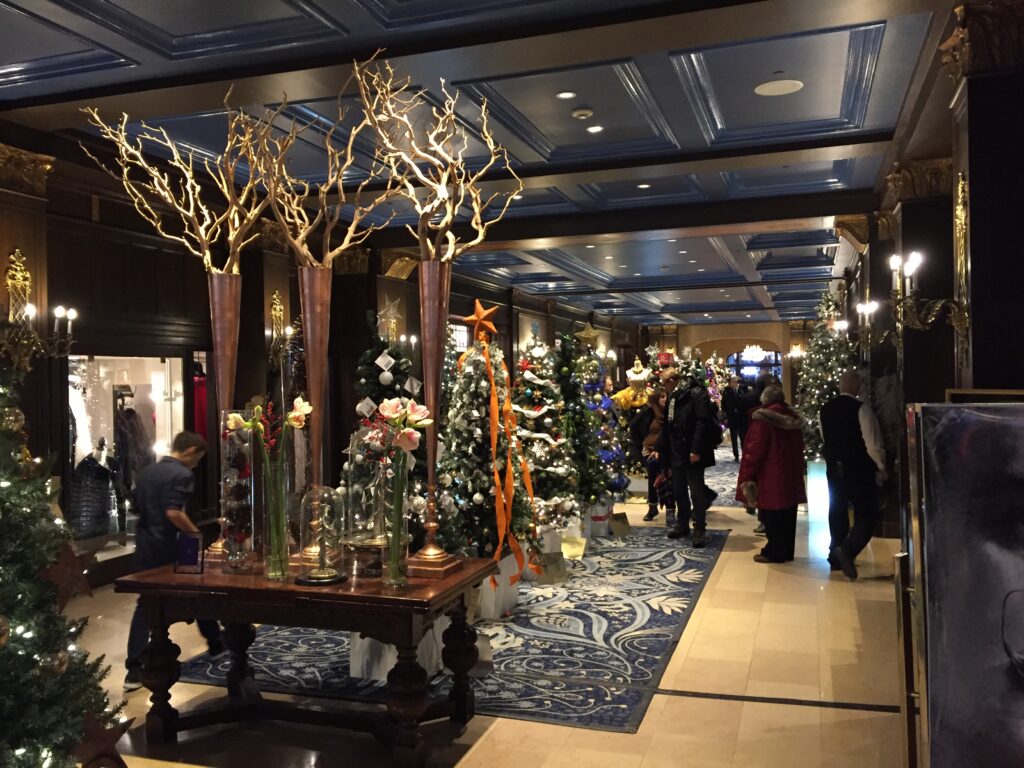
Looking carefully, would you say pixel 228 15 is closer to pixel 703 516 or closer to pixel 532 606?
pixel 532 606

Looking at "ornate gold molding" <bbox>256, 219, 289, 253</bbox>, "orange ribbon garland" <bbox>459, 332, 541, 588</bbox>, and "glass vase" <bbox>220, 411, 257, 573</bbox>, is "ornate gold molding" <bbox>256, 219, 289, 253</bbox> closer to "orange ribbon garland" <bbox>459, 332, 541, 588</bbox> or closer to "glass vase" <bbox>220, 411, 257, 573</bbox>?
"orange ribbon garland" <bbox>459, 332, 541, 588</bbox>

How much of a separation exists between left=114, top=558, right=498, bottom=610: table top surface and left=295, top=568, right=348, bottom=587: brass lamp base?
3cm

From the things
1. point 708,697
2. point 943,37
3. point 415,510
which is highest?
point 943,37

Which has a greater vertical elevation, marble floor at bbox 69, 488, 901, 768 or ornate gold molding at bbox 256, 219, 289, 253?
ornate gold molding at bbox 256, 219, 289, 253

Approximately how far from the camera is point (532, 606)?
5.78m

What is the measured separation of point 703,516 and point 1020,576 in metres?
5.74

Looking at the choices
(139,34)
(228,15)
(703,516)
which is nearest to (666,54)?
(228,15)

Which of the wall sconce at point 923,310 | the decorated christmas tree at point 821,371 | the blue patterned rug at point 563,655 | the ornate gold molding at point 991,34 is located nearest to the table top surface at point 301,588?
the blue patterned rug at point 563,655

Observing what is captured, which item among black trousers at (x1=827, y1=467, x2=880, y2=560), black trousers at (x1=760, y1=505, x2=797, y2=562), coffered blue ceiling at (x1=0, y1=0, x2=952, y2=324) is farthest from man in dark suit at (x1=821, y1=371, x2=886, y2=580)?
coffered blue ceiling at (x1=0, y1=0, x2=952, y2=324)

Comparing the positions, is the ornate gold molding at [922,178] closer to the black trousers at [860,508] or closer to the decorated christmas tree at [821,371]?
the black trousers at [860,508]

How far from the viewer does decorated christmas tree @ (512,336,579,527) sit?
625cm

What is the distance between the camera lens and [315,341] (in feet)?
11.9

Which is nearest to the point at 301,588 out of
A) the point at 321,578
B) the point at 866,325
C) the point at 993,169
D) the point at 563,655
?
the point at 321,578

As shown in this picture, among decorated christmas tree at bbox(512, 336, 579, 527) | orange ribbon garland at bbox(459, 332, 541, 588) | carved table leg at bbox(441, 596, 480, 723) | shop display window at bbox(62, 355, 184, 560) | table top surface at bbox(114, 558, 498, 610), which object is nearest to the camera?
table top surface at bbox(114, 558, 498, 610)
